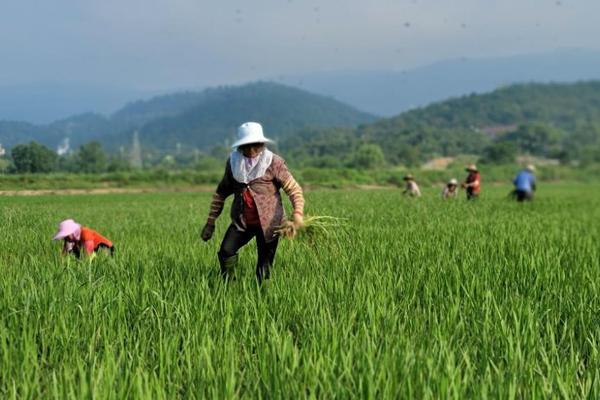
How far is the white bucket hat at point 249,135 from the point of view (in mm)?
3900

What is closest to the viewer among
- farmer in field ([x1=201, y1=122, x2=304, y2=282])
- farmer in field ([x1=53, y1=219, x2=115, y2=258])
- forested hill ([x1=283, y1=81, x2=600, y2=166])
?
farmer in field ([x1=201, y1=122, x2=304, y2=282])

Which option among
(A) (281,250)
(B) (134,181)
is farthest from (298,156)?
(A) (281,250)

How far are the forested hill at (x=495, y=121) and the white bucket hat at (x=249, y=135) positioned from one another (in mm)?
100421

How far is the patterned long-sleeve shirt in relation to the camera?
4.19 meters

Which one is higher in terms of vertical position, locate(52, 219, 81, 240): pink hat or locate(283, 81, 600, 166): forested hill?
locate(283, 81, 600, 166): forested hill

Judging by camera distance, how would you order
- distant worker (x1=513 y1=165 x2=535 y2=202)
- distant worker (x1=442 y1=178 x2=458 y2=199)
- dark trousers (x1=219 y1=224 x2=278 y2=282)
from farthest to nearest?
1. distant worker (x1=442 y1=178 x2=458 y2=199)
2. distant worker (x1=513 y1=165 x2=535 y2=202)
3. dark trousers (x1=219 y1=224 x2=278 y2=282)

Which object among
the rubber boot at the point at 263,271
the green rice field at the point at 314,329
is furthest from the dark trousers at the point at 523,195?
the rubber boot at the point at 263,271

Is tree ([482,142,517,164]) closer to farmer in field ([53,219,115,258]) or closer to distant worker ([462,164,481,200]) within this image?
distant worker ([462,164,481,200])

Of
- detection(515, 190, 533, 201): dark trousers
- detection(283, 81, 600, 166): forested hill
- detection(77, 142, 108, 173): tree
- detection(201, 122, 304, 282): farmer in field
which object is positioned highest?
detection(283, 81, 600, 166): forested hill

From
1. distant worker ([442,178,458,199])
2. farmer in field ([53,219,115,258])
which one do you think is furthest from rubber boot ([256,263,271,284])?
distant worker ([442,178,458,199])

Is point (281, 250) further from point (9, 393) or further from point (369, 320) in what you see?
point (9, 393)

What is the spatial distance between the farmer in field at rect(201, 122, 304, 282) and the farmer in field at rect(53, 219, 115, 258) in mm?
1613

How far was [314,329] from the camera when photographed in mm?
2738

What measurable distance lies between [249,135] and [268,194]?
55 cm
